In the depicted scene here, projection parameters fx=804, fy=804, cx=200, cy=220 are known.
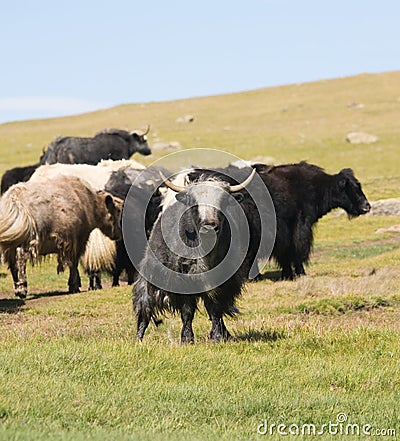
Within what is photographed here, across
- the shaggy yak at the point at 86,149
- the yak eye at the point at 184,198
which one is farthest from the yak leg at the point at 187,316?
the shaggy yak at the point at 86,149

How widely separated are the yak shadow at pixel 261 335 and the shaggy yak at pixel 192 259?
0.24 metres

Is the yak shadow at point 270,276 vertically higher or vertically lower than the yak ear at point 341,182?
lower

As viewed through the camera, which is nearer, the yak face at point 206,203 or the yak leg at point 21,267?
the yak face at point 206,203

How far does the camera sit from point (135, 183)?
44.3 ft

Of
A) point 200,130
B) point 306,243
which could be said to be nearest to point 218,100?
point 200,130

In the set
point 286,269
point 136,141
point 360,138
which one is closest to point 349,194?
point 286,269

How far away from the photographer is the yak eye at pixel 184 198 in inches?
297

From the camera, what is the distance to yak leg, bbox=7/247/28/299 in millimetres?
12164

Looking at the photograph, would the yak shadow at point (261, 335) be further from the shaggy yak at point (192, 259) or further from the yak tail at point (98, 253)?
the yak tail at point (98, 253)

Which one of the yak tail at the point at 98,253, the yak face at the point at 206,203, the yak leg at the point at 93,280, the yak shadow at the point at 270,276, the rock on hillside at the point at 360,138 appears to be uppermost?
the yak face at the point at 206,203

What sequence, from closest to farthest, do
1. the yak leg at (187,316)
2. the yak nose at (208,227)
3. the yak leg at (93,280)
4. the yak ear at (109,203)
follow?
the yak nose at (208,227), the yak leg at (187,316), the yak ear at (109,203), the yak leg at (93,280)

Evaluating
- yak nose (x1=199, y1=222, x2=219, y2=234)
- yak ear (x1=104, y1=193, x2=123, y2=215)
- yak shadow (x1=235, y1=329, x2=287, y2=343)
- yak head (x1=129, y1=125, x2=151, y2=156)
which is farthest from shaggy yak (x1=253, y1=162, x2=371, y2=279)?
yak head (x1=129, y1=125, x2=151, y2=156)

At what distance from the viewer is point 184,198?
757 cm

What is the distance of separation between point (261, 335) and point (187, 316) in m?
0.82
